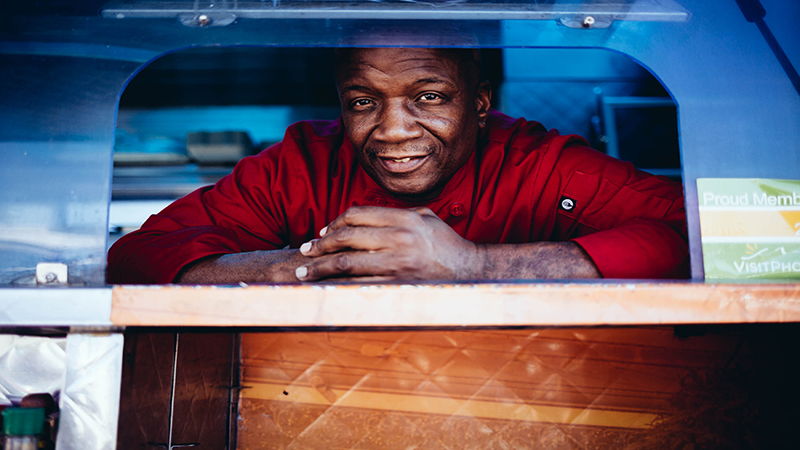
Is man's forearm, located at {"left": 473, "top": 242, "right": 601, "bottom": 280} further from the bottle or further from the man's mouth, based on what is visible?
the bottle

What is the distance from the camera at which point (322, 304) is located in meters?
0.54

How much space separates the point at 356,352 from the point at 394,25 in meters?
0.59

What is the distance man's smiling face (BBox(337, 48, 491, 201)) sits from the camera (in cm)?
115

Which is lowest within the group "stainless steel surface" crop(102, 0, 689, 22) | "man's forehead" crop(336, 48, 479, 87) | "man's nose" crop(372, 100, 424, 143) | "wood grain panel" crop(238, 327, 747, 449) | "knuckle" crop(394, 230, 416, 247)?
"wood grain panel" crop(238, 327, 747, 449)

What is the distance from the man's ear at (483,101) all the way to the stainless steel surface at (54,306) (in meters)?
1.08

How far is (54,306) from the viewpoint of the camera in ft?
1.85

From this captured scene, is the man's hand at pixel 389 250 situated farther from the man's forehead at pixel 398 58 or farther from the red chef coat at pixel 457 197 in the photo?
the man's forehead at pixel 398 58

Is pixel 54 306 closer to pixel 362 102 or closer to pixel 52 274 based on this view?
pixel 52 274

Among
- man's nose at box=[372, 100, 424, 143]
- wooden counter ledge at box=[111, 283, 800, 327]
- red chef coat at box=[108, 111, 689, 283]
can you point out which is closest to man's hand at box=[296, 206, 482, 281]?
wooden counter ledge at box=[111, 283, 800, 327]

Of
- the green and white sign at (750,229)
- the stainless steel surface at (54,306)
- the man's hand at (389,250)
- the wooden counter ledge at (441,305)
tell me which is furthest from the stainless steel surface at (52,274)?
the green and white sign at (750,229)

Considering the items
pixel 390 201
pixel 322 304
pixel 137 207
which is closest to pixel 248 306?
pixel 322 304

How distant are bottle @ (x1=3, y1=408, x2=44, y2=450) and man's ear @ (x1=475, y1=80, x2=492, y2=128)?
3.87ft

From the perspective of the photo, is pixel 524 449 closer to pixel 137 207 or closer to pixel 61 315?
pixel 61 315

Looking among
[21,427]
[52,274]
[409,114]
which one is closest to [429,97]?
[409,114]
